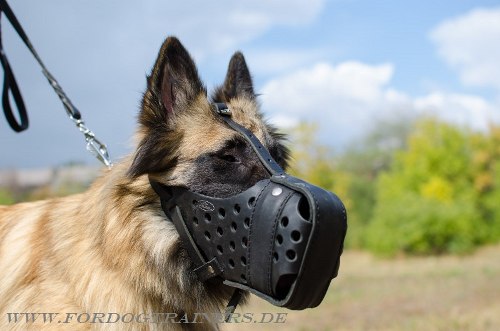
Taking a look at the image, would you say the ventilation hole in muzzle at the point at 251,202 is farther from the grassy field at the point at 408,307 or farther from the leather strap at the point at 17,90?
the leather strap at the point at 17,90

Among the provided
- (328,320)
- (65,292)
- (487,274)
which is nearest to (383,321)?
(328,320)

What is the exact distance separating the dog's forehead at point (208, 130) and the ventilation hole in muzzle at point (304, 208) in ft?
2.51

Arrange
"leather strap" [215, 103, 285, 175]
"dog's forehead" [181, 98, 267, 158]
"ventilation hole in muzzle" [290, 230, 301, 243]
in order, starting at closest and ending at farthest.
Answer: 1. "ventilation hole in muzzle" [290, 230, 301, 243]
2. "leather strap" [215, 103, 285, 175]
3. "dog's forehead" [181, 98, 267, 158]

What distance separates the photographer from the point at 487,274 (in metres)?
17.1

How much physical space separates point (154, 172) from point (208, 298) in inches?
36.6

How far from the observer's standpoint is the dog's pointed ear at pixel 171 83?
3887mm

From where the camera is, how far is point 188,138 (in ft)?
12.5

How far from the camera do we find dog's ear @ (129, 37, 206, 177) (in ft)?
12.3

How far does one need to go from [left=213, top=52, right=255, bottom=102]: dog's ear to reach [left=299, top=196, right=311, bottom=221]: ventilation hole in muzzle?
1631 mm

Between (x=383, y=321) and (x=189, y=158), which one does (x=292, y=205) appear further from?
(x=383, y=321)

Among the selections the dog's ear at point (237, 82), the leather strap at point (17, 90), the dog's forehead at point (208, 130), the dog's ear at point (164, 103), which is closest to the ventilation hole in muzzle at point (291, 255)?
the dog's forehead at point (208, 130)

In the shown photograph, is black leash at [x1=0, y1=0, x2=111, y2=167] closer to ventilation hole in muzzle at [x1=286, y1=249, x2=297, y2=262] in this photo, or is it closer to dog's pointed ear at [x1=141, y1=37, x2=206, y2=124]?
dog's pointed ear at [x1=141, y1=37, x2=206, y2=124]

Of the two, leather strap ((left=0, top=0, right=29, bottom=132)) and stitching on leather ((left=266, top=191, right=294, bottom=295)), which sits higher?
leather strap ((left=0, top=0, right=29, bottom=132))

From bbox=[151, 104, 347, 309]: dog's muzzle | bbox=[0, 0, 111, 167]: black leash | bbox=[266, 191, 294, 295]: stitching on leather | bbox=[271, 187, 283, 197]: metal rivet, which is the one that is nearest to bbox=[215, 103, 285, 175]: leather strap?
bbox=[151, 104, 347, 309]: dog's muzzle
